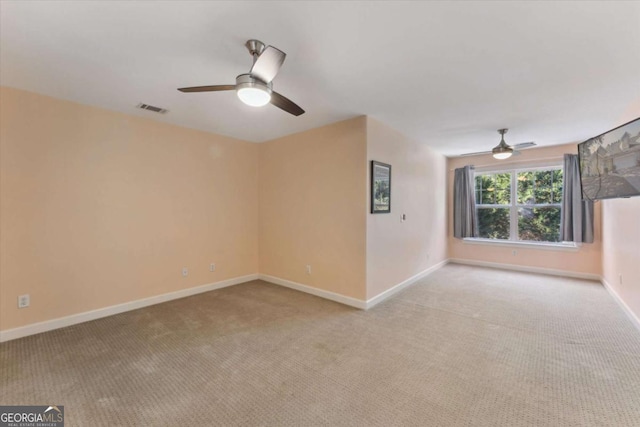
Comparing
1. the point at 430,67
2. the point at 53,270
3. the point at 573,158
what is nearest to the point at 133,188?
the point at 53,270

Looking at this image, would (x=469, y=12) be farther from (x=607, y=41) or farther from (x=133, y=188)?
(x=133, y=188)

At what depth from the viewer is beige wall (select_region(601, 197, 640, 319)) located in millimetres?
2900

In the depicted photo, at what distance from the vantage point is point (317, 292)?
392cm

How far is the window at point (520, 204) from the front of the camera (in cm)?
523

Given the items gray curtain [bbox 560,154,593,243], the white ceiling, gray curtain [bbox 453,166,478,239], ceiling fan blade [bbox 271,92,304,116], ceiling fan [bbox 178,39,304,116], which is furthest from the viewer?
gray curtain [bbox 453,166,478,239]

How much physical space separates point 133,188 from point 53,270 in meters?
1.19

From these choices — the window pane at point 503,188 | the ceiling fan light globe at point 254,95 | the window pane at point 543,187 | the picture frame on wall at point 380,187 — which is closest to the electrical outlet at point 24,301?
the ceiling fan light globe at point 254,95

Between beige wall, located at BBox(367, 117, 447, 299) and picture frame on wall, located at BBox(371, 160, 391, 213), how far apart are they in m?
0.09

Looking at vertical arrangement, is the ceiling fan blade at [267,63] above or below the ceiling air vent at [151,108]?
below

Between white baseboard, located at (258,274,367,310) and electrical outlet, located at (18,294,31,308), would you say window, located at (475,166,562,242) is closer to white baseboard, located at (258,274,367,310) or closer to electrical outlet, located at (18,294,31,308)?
white baseboard, located at (258,274,367,310)

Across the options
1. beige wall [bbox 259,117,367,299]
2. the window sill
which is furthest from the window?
beige wall [bbox 259,117,367,299]

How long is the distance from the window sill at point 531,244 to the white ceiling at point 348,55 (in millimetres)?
2614

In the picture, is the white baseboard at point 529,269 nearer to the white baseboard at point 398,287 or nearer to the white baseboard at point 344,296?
the white baseboard at point 398,287

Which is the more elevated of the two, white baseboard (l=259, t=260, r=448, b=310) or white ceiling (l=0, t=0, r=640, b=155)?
white ceiling (l=0, t=0, r=640, b=155)
